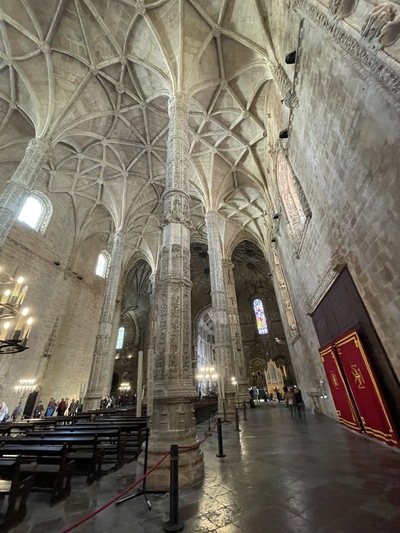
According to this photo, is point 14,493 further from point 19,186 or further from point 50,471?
point 19,186

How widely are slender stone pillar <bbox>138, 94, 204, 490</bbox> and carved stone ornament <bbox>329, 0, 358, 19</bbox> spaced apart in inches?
190

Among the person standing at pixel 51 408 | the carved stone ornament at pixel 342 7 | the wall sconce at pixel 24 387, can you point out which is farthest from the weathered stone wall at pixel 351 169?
the wall sconce at pixel 24 387

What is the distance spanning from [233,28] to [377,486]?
1536cm

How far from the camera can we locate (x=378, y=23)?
11.6ft

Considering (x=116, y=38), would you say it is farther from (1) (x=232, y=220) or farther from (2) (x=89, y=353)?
(2) (x=89, y=353)

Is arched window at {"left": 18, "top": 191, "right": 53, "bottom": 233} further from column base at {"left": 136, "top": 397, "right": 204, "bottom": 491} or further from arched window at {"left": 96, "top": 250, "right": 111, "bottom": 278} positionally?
column base at {"left": 136, "top": 397, "right": 204, "bottom": 491}

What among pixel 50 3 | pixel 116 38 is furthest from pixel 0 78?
pixel 116 38

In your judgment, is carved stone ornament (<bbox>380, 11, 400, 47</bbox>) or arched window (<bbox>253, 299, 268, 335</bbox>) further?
arched window (<bbox>253, 299, 268, 335</bbox>)

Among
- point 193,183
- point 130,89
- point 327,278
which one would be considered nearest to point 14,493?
point 327,278

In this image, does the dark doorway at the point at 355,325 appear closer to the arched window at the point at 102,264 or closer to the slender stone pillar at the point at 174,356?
the slender stone pillar at the point at 174,356

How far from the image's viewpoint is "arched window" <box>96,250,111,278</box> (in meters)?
21.3

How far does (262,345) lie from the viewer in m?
28.9

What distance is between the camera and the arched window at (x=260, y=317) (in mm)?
29781

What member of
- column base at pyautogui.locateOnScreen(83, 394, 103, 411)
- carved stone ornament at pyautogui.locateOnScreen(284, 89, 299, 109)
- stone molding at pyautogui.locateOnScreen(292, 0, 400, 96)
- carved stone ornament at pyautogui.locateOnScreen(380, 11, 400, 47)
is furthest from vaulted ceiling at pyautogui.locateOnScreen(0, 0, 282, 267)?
column base at pyautogui.locateOnScreen(83, 394, 103, 411)
